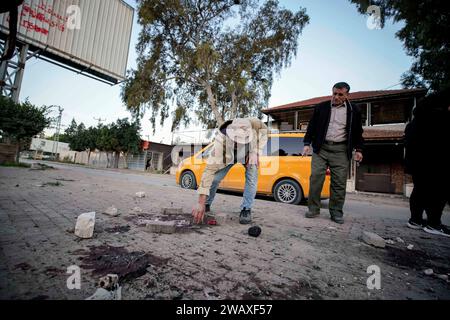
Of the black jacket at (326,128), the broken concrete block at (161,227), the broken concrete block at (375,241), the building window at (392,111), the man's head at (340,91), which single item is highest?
the building window at (392,111)

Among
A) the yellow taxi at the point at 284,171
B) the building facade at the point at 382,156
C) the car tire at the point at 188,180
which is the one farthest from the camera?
the building facade at the point at 382,156

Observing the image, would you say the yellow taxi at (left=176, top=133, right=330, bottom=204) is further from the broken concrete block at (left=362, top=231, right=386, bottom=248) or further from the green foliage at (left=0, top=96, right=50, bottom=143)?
the green foliage at (left=0, top=96, right=50, bottom=143)

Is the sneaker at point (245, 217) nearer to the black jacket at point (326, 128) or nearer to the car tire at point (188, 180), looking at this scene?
the black jacket at point (326, 128)

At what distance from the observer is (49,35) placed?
15.8 meters

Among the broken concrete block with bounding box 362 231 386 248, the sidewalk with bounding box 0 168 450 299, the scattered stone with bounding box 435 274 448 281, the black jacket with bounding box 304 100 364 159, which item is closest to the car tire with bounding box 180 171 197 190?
the black jacket with bounding box 304 100 364 159

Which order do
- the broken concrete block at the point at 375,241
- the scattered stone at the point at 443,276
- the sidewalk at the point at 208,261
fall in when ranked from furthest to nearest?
the broken concrete block at the point at 375,241, the scattered stone at the point at 443,276, the sidewalk at the point at 208,261

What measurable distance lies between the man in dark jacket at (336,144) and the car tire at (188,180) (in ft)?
14.2

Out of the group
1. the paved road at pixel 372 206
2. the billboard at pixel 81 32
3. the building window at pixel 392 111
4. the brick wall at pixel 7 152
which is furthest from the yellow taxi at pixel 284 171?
the billboard at pixel 81 32

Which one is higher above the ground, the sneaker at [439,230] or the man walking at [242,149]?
the man walking at [242,149]

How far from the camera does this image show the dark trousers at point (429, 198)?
2.79m

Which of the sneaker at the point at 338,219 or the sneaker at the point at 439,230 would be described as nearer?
the sneaker at the point at 439,230

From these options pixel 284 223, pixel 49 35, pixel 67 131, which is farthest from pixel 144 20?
pixel 67 131

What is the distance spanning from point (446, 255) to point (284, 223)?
5.03 feet
